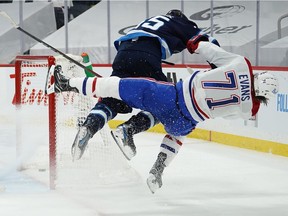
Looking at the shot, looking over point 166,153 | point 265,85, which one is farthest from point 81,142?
point 265,85

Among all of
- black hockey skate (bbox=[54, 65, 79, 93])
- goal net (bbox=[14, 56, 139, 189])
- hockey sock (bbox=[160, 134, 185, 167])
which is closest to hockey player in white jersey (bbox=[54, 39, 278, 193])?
black hockey skate (bbox=[54, 65, 79, 93])

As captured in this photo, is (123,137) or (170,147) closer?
(123,137)

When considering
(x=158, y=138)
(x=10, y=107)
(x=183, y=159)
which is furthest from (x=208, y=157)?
(x=10, y=107)

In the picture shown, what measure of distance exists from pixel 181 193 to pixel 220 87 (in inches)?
34.4

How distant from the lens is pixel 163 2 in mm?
9219

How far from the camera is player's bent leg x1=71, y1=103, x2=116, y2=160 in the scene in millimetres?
3748

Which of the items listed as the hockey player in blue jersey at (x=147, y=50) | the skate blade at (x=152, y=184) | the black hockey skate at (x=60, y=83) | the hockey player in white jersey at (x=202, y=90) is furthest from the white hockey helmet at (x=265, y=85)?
the black hockey skate at (x=60, y=83)

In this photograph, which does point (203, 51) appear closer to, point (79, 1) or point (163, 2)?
point (163, 2)

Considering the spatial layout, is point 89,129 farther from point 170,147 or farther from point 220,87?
point 220,87

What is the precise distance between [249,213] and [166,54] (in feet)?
3.29

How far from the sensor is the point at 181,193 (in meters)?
4.29

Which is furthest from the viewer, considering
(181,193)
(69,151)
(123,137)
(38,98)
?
(38,98)

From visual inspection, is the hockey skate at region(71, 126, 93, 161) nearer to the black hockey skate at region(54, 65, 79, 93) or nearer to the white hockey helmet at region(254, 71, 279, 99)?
the black hockey skate at region(54, 65, 79, 93)

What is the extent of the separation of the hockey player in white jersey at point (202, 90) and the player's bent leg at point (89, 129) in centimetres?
14
